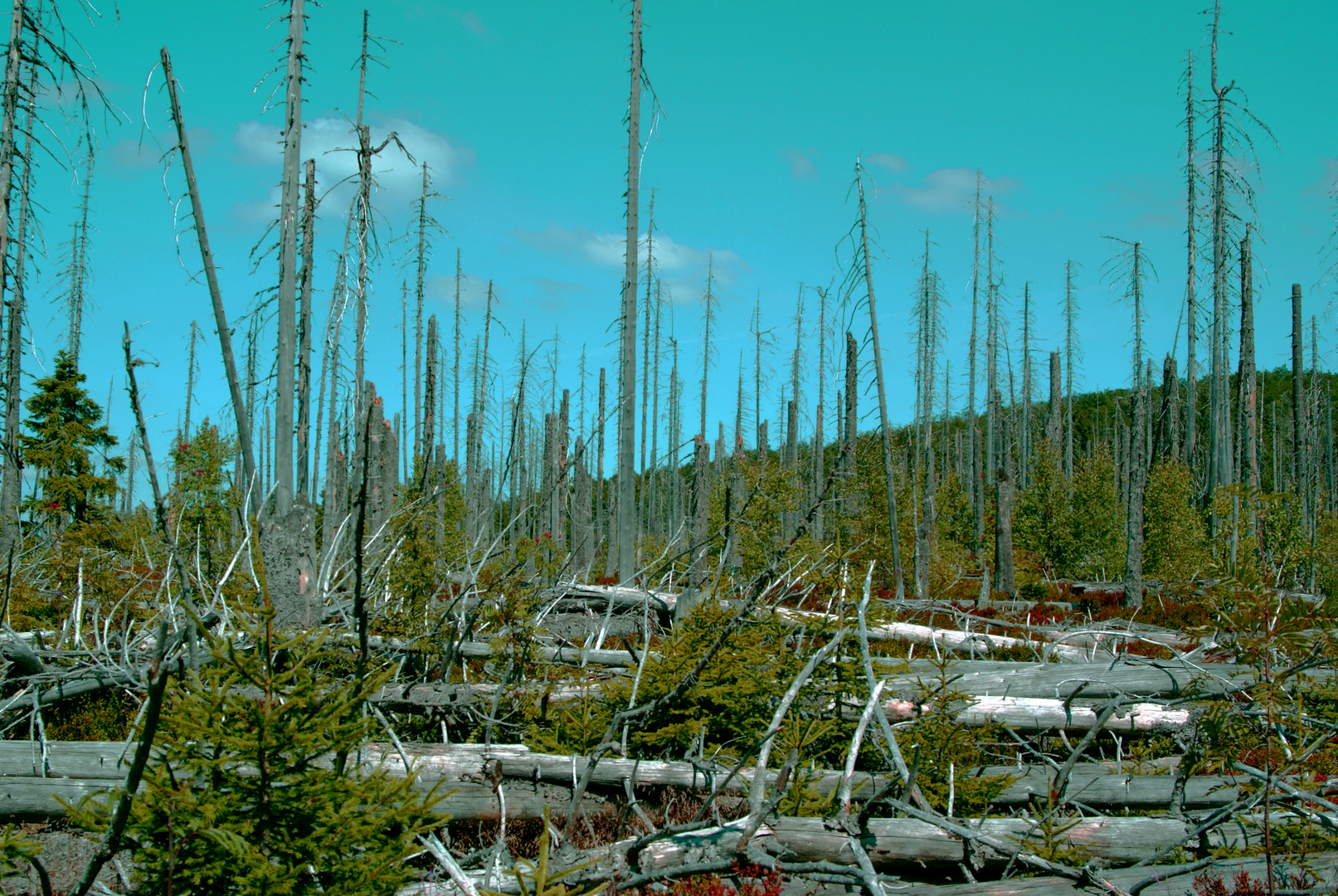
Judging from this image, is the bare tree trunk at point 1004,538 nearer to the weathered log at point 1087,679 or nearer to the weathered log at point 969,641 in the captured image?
the weathered log at point 969,641

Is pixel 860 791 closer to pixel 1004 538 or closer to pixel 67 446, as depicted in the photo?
pixel 1004 538

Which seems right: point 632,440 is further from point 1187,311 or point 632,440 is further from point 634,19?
point 1187,311

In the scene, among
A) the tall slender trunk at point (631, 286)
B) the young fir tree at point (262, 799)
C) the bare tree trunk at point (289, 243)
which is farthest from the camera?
the tall slender trunk at point (631, 286)

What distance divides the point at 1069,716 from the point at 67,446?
73.3ft

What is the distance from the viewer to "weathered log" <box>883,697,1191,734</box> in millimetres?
6211

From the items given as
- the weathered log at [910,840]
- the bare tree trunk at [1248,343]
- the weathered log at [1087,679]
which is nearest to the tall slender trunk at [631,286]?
the weathered log at [1087,679]

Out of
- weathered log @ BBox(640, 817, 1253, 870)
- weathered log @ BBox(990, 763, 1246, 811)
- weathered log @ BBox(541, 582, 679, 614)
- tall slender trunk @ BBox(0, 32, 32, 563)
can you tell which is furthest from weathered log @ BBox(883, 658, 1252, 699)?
tall slender trunk @ BBox(0, 32, 32, 563)

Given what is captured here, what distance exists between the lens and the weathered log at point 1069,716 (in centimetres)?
621

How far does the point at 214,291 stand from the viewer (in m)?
5.71

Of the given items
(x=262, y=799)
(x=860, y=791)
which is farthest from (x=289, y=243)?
(x=860, y=791)

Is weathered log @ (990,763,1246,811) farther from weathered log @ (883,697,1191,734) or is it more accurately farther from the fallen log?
weathered log @ (883,697,1191,734)

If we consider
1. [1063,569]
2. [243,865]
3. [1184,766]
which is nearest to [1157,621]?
[1063,569]

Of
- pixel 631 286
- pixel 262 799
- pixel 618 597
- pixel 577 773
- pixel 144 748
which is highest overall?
pixel 631 286

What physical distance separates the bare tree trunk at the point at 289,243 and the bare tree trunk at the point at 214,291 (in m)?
0.45
